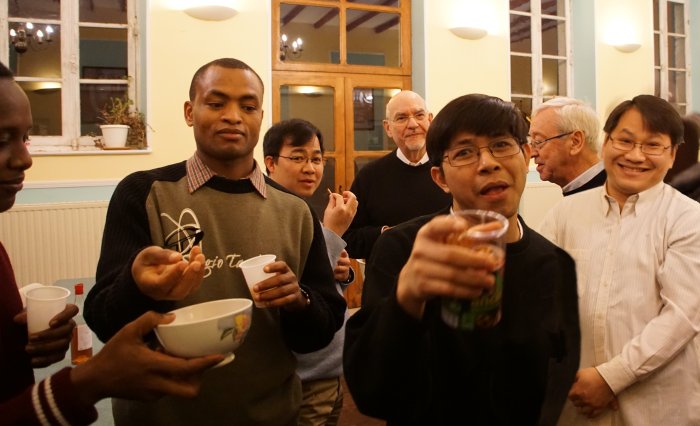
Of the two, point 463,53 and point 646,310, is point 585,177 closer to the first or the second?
point 646,310

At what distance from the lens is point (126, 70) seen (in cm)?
426

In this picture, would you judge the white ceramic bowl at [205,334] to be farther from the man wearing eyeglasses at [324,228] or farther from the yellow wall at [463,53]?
the yellow wall at [463,53]

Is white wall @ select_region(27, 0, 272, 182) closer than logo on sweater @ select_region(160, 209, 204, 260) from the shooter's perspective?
No

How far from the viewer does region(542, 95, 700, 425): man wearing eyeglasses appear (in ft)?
4.90

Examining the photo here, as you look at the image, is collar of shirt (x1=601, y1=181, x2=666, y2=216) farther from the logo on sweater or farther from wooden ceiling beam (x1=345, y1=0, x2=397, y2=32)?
wooden ceiling beam (x1=345, y1=0, x2=397, y2=32)

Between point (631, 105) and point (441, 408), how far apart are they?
1.27 m

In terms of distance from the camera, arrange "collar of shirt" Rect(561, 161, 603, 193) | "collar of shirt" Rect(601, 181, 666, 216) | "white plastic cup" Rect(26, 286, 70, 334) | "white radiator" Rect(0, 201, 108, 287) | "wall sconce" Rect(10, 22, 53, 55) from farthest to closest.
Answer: "wall sconce" Rect(10, 22, 53, 55) < "white radiator" Rect(0, 201, 108, 287) < "collar of shirt" Rect(561, 161, 603, 193) < "collar of shirt" Rect(601, 181, 666, 216) < "white plastic cup" Rect(26, 286, 70, 334)

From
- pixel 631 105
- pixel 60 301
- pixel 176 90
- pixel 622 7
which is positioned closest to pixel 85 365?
pixel 60 301

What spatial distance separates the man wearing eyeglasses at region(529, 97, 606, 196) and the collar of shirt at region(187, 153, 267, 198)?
1442mm

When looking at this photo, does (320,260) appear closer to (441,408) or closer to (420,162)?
(441,408)

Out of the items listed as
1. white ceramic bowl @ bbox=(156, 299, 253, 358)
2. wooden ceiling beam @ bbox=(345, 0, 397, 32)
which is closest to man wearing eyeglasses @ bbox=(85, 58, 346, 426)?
white ceramic bowl @ bbox=(156, 299, 253, 358)

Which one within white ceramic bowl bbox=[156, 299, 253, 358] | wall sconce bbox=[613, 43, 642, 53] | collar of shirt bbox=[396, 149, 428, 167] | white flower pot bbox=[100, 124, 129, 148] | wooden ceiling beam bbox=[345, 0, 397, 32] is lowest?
white ceramic bowl bbox=[156, 299, 253, 358]

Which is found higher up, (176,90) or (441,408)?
(176,90)

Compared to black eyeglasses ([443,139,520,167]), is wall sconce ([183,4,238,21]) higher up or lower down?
higher up
